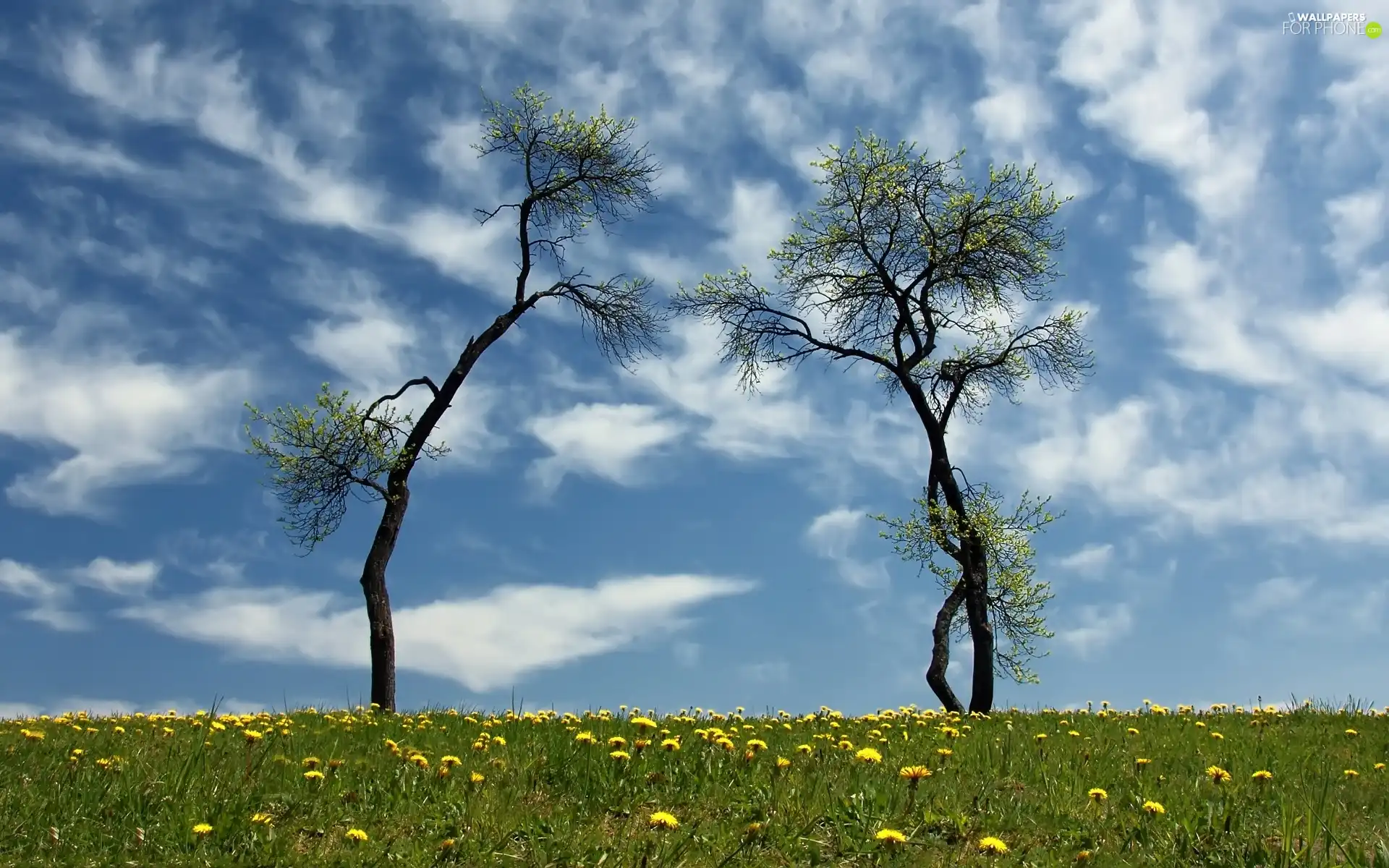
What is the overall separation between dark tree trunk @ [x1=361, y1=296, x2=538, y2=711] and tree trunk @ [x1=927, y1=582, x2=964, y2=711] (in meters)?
10.6

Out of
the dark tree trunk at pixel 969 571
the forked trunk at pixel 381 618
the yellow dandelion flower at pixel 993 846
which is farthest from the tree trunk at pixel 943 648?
the yellow dandelion flower at pixel 993 846

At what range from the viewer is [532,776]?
709 centimetres

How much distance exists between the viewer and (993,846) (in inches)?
217

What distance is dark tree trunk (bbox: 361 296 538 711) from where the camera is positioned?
17.5 m

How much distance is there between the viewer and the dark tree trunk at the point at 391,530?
57.3 feet

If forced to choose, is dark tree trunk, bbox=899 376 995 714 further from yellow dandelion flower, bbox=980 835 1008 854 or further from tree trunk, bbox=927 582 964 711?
yellow dandelion flower, bbox=980 835 1008 854

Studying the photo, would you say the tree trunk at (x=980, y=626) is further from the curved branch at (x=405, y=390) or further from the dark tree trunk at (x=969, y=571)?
the curved branch at (x=405, y=390)

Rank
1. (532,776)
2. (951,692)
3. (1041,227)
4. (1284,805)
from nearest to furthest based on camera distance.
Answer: (1284,805) < (532,776) < (951,692) < (1041,227)

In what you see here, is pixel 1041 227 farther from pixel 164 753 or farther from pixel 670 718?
pixel 164 753

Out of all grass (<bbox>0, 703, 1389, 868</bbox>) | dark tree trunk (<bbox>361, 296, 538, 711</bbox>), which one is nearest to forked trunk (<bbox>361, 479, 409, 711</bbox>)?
dark tree trunk (<bbox>361, 296, 538, 711</bbox>)

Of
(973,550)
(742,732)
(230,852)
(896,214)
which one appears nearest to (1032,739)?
(742,732)

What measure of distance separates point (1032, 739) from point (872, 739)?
1748mm

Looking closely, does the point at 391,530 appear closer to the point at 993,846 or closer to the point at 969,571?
the point at 969,571

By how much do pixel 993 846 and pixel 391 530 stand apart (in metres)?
14.4
